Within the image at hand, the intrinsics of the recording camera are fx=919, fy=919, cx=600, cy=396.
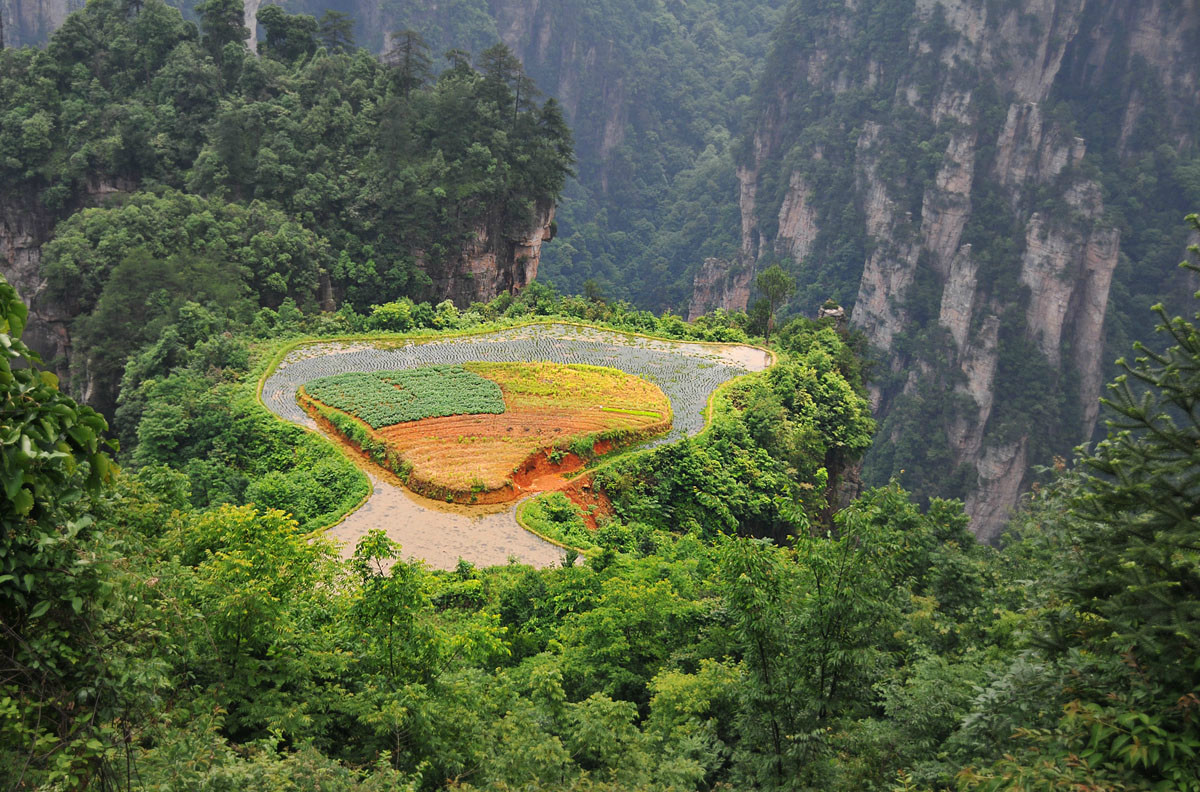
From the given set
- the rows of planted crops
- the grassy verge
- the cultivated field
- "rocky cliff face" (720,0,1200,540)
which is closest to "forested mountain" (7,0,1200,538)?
"rocky cliff face" (720,0,1200,540)

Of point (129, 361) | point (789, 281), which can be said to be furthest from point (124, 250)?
point (789, 281)

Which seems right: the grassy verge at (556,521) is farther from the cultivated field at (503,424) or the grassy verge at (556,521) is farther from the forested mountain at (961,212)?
the forested mountain at (961,212)

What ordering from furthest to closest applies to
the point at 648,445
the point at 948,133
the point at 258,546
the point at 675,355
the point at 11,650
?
the point at 948,133 → the point at 675,355 → the point at 648,445 → the point at 258,546 → the point at 11,650

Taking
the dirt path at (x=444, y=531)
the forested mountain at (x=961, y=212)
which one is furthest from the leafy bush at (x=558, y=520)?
the forested mountain at (x=961, y=212)

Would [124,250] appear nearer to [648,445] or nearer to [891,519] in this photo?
[648,445]

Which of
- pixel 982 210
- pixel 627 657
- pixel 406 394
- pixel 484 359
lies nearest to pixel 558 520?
pixel 406 394
